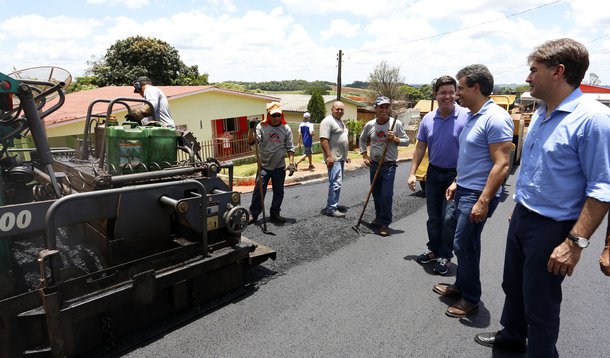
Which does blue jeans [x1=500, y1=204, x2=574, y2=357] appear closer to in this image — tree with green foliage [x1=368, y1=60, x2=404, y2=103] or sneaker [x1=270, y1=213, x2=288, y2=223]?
sneaker [x1=270, y1=213, x2=288, y2=223]

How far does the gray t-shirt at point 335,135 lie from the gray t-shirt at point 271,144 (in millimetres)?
720

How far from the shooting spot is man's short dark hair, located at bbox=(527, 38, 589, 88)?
2031 mm

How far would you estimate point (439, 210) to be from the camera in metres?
4.12

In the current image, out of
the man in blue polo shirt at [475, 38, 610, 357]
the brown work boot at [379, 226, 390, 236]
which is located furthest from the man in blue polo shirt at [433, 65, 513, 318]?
the brown work boot at [379, 226, 390, 236]

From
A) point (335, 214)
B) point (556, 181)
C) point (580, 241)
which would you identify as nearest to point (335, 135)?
point (335, 214)

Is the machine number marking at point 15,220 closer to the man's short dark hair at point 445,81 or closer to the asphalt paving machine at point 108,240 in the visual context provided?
the asphalt paving machine at point 108,240

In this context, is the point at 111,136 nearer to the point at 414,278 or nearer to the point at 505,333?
the point at 414,278

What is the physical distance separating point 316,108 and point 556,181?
26.0 meters

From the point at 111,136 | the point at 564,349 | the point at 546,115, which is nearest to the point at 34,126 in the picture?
the point at 111,136

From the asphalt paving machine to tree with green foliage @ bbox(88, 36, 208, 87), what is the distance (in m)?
27.7

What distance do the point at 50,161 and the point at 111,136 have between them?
682mm

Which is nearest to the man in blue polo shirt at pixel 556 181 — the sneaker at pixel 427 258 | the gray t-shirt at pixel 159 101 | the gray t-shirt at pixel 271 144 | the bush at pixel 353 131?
the sneaker at pixel 427 258

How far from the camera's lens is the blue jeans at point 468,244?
3100 millimetres

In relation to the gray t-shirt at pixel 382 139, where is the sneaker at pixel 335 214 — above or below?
below
